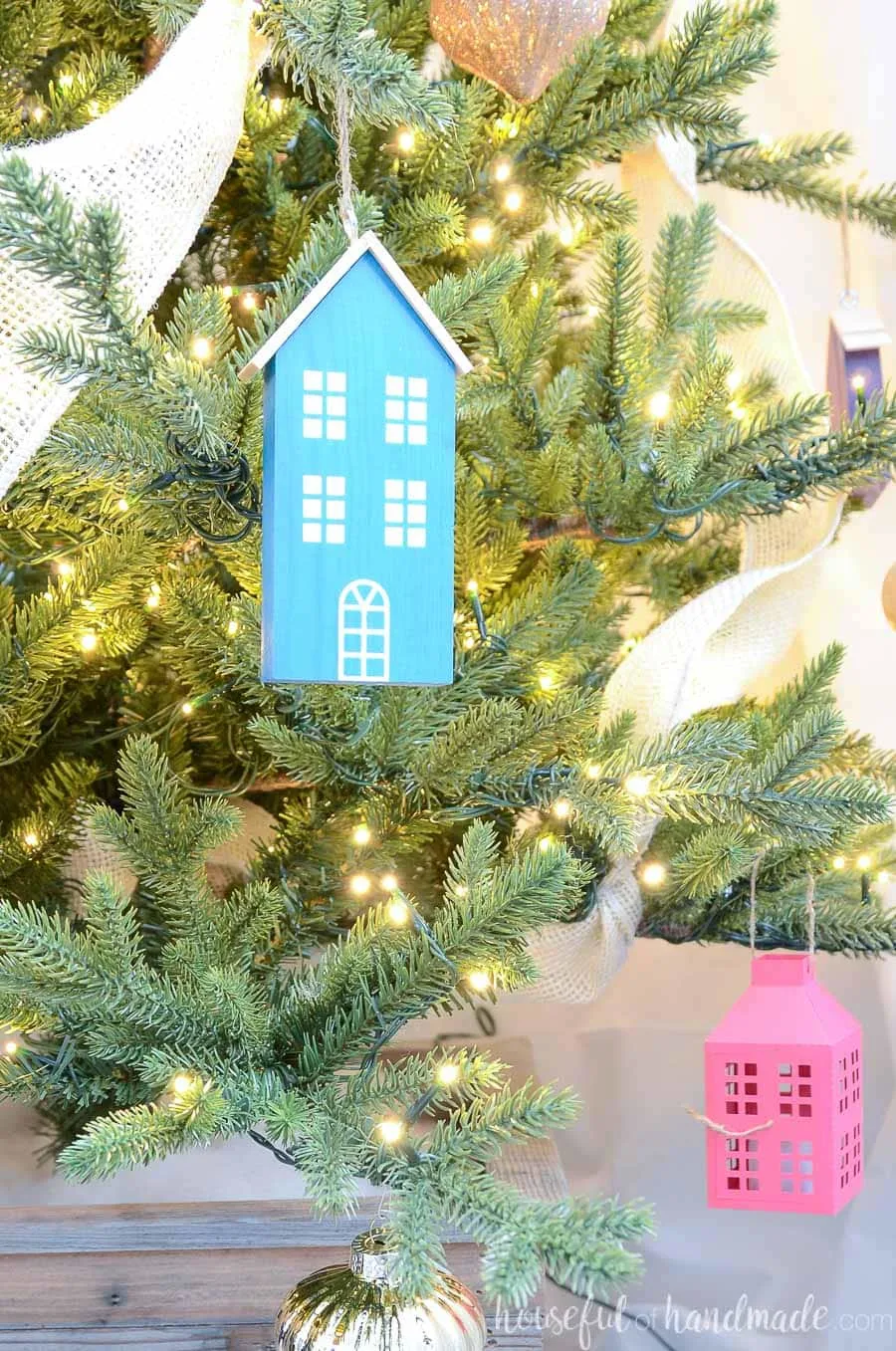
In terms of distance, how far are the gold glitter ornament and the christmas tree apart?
0.03 meters

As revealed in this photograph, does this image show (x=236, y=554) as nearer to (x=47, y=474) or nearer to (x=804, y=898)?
(x=47, y=474)

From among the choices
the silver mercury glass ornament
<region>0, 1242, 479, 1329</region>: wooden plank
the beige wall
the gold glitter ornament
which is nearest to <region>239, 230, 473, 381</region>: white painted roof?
the gold glitter ornament

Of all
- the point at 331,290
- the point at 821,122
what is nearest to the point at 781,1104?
the point at 331,290

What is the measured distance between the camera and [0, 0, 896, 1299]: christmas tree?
47 cm

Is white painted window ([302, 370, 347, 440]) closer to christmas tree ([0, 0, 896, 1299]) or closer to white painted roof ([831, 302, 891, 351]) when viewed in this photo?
christmas tree ([0, 0, 896, 1299])

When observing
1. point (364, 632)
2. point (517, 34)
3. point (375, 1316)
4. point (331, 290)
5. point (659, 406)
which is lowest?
point (375, 1316)

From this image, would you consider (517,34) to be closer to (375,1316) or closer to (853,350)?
(853,350)

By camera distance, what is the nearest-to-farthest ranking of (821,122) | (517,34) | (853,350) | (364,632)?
(364,632) → (517,34) → (853,350) → (821,122)

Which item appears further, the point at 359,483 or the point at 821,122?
the point at 821,122

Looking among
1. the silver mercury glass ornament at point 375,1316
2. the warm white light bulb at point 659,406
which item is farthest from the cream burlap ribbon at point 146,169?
the silver mercury glass ornament at point 375,1316

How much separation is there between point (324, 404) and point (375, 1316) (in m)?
0.38

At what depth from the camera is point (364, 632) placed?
1.50 feet

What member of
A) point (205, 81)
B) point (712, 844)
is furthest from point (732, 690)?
point (205, 81)

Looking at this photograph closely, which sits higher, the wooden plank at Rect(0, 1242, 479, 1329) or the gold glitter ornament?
the gold glitter ornament
